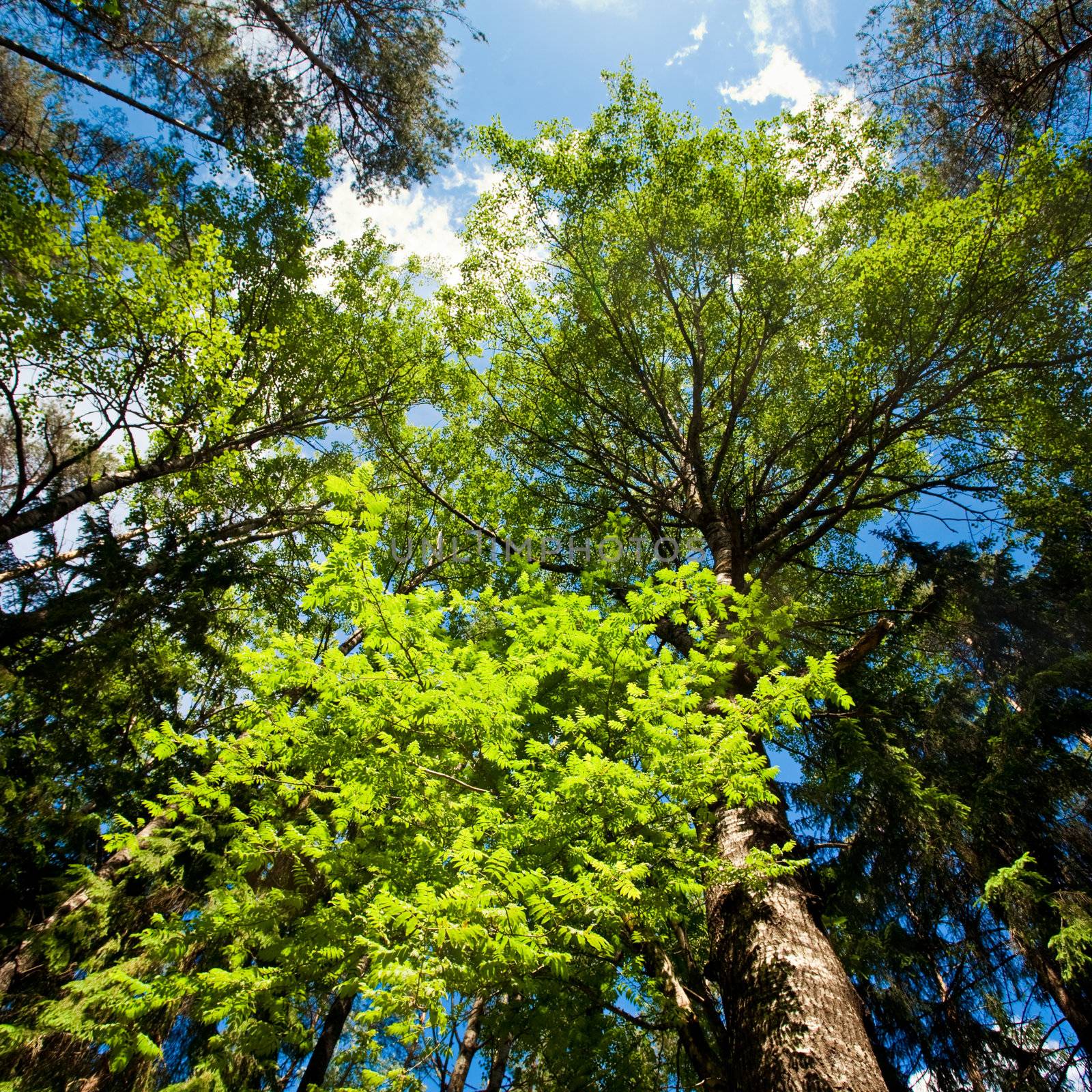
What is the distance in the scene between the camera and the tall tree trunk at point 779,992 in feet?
9.64

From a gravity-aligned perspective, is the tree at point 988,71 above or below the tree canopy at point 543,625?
above

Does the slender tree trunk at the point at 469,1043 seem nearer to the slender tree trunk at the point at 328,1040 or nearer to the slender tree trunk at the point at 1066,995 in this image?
the slender tree trunk at the point at 328,1040

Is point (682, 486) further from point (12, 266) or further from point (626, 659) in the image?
point (12, 266)

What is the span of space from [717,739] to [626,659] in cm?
78

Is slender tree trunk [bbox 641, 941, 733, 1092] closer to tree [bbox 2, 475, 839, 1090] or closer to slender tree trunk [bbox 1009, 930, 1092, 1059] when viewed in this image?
tree [bbox 2, 475, 839, 1090]

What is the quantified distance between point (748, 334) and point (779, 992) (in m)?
9.22

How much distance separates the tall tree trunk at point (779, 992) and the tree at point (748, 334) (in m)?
1.80

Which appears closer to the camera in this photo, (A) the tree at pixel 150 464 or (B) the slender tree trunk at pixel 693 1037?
(B) the slender tree trunk at pixel 693 1037

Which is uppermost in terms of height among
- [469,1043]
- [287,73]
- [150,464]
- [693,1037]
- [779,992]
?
[287,73]

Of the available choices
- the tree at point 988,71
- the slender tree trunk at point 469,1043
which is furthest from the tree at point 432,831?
the tree at point 988,71

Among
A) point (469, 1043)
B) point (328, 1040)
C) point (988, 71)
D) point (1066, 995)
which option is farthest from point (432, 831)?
point (988, 71)

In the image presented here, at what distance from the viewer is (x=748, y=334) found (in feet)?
31.8

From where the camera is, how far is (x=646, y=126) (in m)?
9.30

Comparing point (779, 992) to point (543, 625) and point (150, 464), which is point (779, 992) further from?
point (150, 464)
